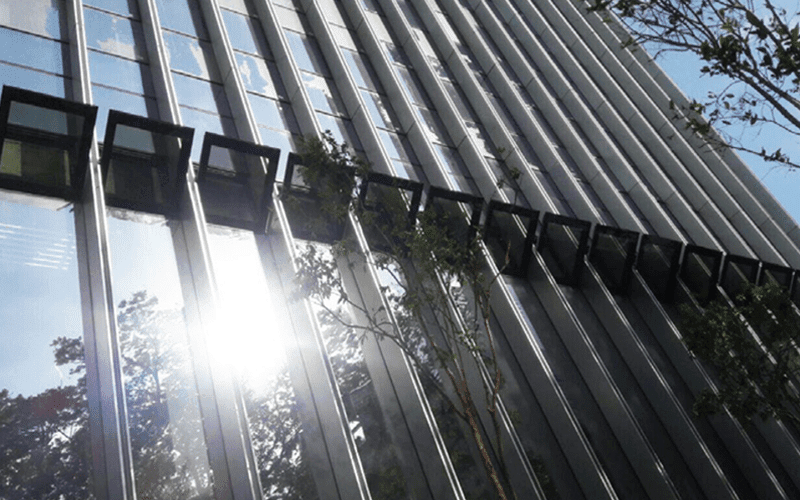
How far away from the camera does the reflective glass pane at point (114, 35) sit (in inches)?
504

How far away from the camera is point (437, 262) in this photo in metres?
8.82

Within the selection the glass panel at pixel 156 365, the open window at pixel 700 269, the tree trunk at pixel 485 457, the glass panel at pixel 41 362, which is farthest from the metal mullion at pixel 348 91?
the tree trunk at pixel 485 457

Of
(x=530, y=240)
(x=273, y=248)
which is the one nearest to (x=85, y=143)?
(x=273, y=248)

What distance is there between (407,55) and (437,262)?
35.1ft

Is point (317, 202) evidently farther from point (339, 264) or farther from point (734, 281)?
point (734, 281)

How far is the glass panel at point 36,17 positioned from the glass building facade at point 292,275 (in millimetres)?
60

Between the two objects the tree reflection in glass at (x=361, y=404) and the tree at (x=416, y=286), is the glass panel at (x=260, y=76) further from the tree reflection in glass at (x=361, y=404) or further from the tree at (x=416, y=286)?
the tree reflection in glass at (x=361, y=404)

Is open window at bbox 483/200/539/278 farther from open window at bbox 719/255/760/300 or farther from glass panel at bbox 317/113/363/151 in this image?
open window at bbox 719/255/760/300

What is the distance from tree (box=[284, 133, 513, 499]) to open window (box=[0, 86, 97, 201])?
278 centimetres

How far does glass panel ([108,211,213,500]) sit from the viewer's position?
8.02 meters

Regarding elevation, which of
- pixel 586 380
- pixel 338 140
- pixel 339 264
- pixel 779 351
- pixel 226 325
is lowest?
pixel 779 351

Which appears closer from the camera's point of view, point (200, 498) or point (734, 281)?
point (200, 498)

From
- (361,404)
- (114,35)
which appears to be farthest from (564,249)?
(114,35)

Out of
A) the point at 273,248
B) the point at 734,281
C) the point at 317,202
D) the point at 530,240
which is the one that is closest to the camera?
the point at 273,248
